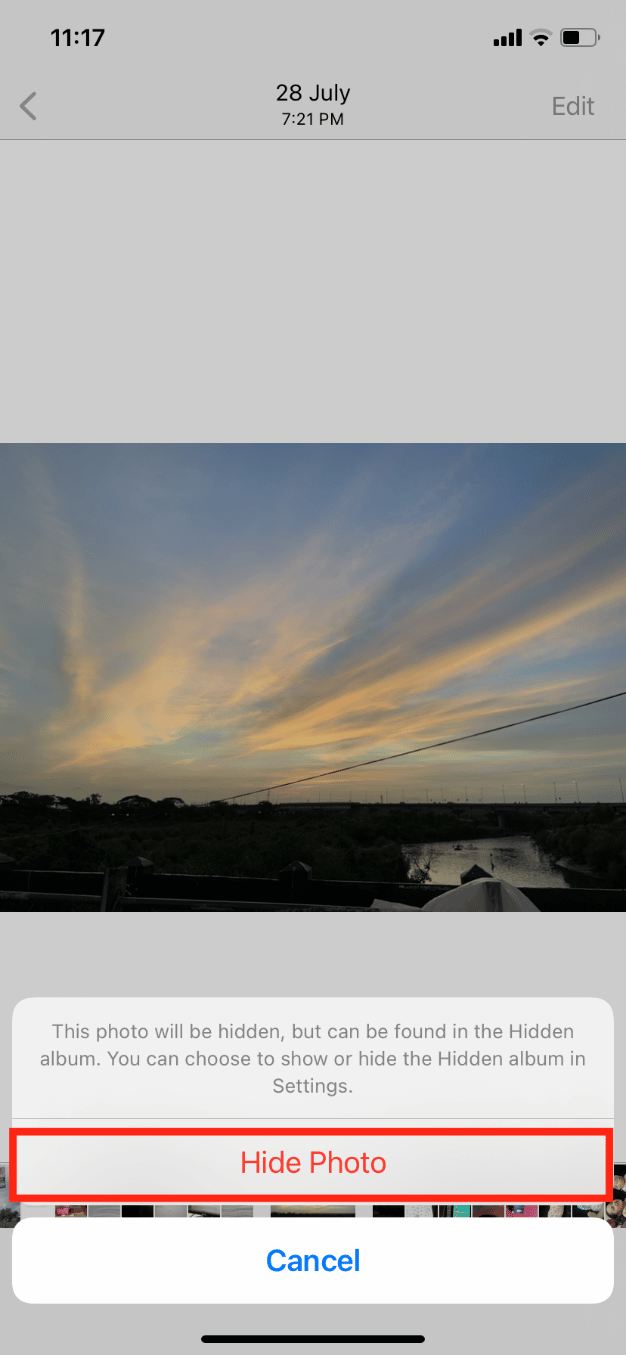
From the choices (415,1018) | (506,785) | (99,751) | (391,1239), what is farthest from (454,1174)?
(99,751)
